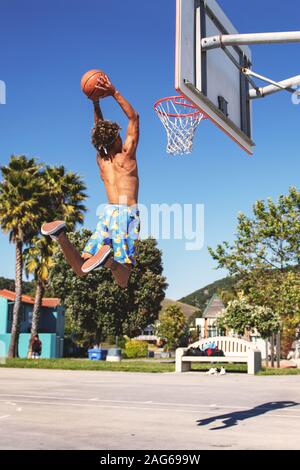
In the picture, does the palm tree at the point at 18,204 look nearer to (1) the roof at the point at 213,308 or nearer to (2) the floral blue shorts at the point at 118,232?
(2) the floral blue shorts at the point at 118,232

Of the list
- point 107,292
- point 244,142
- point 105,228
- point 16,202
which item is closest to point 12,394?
point 105,228

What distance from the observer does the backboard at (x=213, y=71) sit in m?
7.69

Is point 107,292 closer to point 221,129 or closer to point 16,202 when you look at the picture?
point 16,202

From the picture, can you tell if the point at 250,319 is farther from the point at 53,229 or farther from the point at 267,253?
the point at 53,229

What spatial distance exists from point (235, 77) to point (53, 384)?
32.7 ft

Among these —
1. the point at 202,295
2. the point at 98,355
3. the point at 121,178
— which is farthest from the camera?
the point at 202,295

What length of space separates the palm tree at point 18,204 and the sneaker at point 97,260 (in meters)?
25.3

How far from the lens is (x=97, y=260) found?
7.86 metres

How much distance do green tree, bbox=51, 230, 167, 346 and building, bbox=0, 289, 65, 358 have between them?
2046mm

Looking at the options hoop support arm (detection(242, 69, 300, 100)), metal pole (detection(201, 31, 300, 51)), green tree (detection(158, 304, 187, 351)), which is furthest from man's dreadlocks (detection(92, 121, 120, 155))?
green tree (detection(158, 304, 187, 351))

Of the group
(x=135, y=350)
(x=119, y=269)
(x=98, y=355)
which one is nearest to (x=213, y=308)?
(x=135, y=350)

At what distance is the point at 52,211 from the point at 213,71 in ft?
87.2

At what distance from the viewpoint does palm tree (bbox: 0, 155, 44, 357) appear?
3269 cm

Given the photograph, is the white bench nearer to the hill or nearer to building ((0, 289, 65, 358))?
building ((0, 289, 65, 358))
